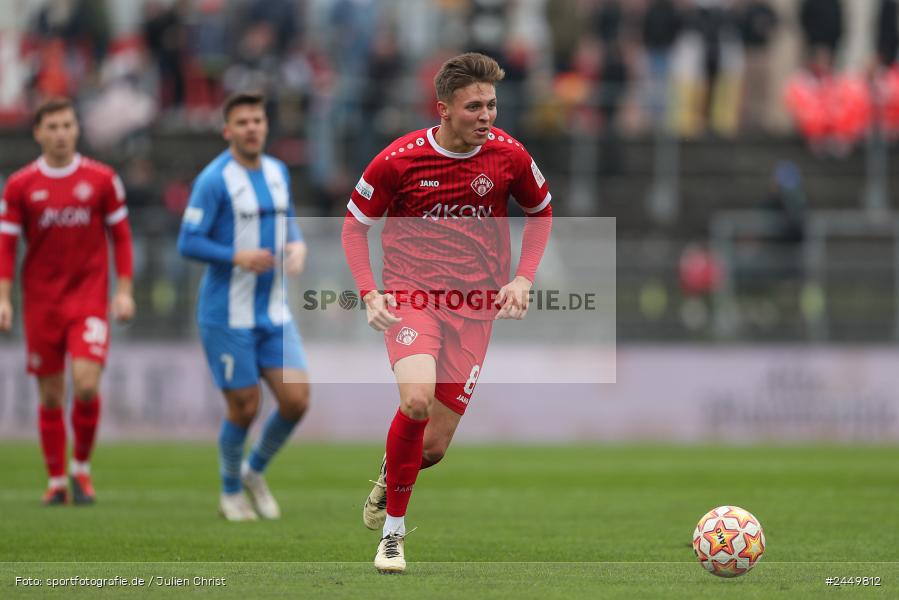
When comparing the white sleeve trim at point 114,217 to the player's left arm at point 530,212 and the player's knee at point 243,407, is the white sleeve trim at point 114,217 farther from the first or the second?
the player's left arm at point 530,212

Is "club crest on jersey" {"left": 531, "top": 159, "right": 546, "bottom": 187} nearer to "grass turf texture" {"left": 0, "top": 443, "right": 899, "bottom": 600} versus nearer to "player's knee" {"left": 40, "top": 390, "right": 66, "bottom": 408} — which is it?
"grass turf texture" {"left": 0, "top": 443, "right": 899, "bottom": 600}

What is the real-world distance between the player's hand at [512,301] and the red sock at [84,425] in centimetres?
472

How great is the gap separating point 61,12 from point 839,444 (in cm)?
1382

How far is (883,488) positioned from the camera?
13.0m

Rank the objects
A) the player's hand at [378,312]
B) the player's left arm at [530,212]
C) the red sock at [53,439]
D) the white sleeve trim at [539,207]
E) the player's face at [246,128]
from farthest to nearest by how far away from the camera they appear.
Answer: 1. the red sock at [53,439]
2. the player's face at [246,128]
3. the white sleeve trim at [539,207]
4. the player's left arm at [530,212]
5. the player's hand at [378,312]

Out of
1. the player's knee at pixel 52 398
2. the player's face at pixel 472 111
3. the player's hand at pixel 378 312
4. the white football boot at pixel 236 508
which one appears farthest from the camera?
the player's knee at pixel 52 398

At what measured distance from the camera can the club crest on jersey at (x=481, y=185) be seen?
8.26 metres

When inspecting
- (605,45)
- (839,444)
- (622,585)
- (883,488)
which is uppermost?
(605,45)

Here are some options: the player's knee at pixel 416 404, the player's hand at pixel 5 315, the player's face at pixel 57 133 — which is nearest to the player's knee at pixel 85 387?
the player's hand at pixel 5 315

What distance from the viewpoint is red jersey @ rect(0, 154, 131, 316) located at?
11.5 metres

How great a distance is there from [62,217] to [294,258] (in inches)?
80.1

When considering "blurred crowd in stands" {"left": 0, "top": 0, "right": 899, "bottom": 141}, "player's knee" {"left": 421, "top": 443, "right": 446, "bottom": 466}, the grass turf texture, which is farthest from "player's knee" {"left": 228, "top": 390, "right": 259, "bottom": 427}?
"blurred crowd in stands" {"left": 0, "top": 0, "right": 899, "bottom": 141}

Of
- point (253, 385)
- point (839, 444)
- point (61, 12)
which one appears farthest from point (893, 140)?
point (253, 385)

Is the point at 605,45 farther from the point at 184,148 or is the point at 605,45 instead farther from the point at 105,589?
the point at 105,589
